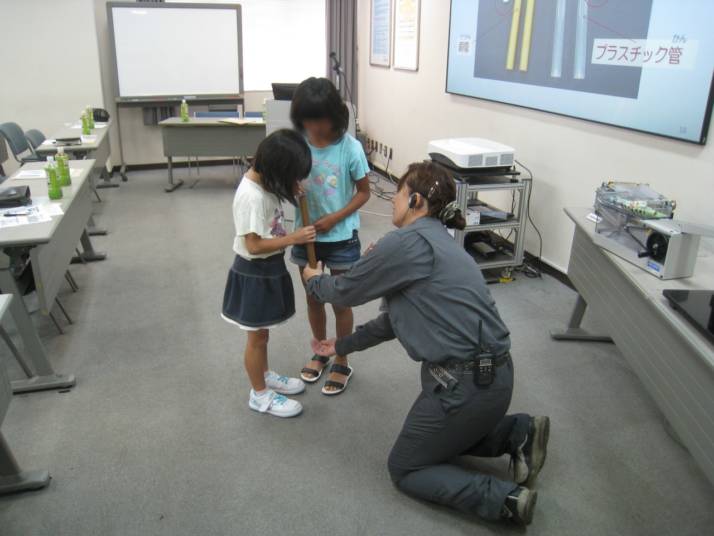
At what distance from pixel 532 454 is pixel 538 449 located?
2 centimetres

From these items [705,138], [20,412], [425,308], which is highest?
[705,138]

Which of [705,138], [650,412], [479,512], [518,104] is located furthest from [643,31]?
[479,512]

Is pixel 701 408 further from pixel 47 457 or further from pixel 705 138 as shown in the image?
pixel 47 457

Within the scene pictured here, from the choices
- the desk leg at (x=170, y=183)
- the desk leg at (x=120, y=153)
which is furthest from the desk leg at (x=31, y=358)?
the desk leg at (x=120, y=153)

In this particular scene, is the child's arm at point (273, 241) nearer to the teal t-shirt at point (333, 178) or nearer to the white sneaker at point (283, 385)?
the teal t-shirt at point (333, 178)

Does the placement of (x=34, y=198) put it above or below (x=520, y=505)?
above

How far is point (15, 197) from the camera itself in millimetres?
2582

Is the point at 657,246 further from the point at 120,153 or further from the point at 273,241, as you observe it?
the point at 120,153

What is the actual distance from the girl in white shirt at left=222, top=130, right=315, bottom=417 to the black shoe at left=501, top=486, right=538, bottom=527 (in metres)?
0.88

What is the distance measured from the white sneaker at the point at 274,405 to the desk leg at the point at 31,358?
2.71 ft

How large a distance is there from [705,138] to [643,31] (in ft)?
2.08

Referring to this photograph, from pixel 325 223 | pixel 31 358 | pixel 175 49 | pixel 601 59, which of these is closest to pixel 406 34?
pixel 175 49

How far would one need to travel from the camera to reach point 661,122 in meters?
2.69

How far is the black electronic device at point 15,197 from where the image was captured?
256 centimetres
